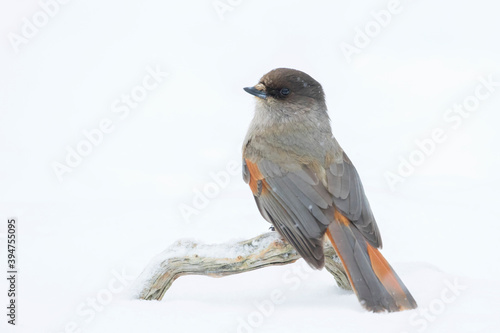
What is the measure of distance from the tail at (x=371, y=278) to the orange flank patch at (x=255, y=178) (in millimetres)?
775

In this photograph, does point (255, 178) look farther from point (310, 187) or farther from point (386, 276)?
point (386, 276)

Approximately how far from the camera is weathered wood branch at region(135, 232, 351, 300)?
4.77 metres

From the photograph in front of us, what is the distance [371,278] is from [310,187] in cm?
92

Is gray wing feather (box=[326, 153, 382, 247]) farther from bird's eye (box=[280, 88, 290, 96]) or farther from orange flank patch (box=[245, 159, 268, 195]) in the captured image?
bird's eye (box=[280, 88, 290, 96])

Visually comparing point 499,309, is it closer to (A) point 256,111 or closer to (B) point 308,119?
(B) point 308,119

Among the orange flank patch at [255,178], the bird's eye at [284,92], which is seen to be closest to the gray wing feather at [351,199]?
the orange flank patch at [255,178]

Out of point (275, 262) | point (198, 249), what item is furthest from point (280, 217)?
point (198, 249)

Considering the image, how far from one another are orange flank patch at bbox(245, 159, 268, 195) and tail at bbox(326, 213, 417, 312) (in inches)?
30.5

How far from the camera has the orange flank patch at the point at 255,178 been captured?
4817 millimetres

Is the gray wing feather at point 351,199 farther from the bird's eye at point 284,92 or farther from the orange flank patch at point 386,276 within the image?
the bird's eye at point 284,92

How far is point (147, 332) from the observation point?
412 centimetres

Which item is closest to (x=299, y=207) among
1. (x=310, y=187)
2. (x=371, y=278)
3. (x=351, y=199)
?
(x=310, y=187)

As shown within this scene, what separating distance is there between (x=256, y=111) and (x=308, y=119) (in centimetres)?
51

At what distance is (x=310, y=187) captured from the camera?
4668mm
